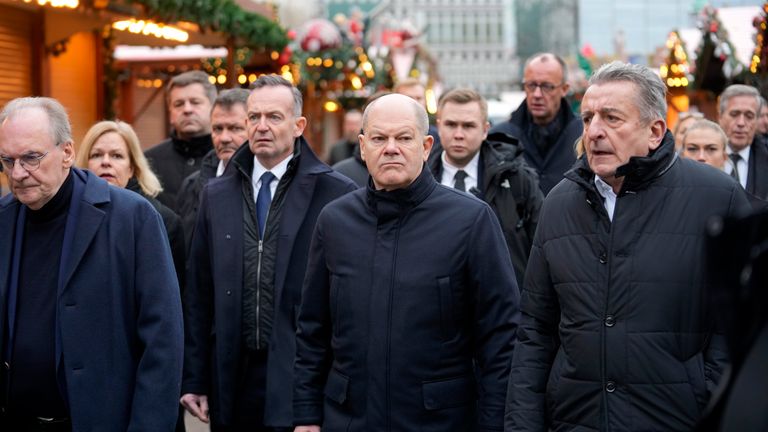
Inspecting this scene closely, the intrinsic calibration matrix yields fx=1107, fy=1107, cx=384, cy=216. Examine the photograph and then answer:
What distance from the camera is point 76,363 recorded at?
14.8ft

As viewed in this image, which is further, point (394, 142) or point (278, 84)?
point (278, 84)

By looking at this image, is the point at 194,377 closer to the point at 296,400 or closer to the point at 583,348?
the point at 296,400

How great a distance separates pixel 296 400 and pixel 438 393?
2.10 ft

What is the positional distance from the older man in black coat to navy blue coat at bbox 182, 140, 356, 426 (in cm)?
71

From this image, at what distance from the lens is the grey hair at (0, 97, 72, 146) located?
4.54m

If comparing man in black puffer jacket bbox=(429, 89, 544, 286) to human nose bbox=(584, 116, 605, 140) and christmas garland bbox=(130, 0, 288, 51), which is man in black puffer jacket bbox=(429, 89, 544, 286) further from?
christmas garland bbox=(130, 0, 288, 51)

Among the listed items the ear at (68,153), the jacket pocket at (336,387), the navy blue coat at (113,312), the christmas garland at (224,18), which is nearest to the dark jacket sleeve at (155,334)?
the navy blue coat at (113,312)

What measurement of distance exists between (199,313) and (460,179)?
2092 millimetres

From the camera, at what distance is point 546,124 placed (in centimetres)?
806

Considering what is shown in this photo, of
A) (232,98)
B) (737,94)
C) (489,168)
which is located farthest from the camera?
(737,94)

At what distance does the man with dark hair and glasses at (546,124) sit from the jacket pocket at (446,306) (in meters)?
3.58

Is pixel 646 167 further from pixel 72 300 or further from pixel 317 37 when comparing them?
pixel 317 37

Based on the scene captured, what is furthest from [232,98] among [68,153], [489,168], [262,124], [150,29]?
[150,29]

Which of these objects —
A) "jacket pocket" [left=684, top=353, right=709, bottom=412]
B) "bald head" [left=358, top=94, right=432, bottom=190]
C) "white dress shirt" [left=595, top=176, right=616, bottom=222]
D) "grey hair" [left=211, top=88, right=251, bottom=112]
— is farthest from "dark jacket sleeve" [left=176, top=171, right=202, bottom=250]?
"jacket pocket" [left=684, top=353, right=709, bottom=412]
